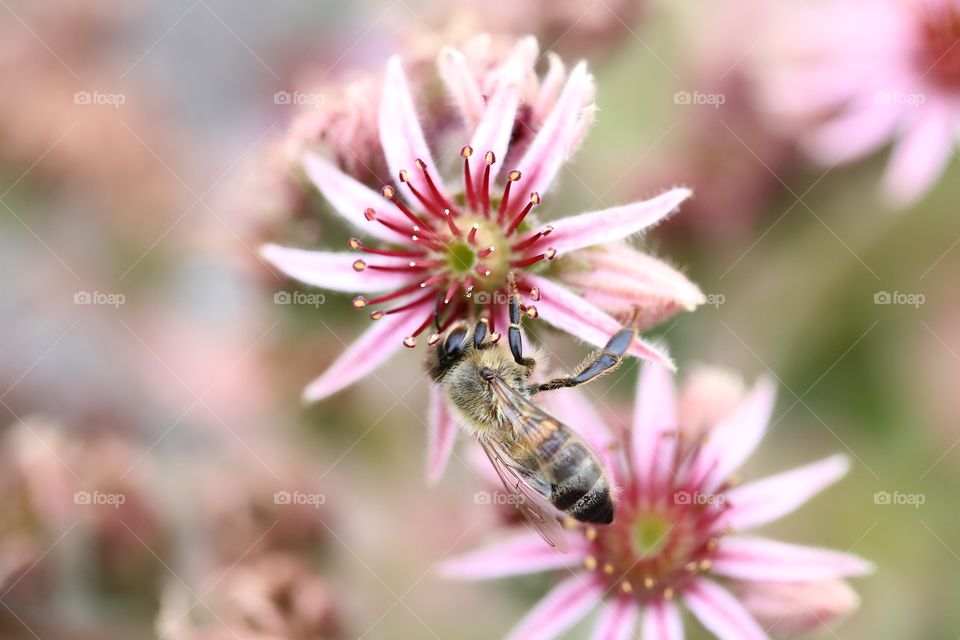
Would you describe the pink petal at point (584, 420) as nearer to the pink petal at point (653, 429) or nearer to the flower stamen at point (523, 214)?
the pink petal at point (653, 429)

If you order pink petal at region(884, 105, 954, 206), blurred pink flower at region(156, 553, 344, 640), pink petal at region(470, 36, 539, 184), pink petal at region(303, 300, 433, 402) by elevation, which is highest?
pink petal at region(884, 105, 954, 206)

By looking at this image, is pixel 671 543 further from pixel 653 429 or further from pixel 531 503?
pixel 531 503

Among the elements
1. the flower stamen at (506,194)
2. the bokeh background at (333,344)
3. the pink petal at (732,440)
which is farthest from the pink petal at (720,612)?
the flower stamen at (506,194)

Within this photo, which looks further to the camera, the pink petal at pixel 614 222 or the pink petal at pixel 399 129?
the pink petal at pixel 399 129

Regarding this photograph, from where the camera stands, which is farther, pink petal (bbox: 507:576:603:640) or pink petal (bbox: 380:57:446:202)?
pink petal (bbox: 507:576:603:640)

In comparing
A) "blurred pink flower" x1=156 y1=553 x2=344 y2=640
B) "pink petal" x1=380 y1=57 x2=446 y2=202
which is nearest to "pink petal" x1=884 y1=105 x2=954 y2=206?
"pink petal" x1=380 y1=57 x2=446 y2=202

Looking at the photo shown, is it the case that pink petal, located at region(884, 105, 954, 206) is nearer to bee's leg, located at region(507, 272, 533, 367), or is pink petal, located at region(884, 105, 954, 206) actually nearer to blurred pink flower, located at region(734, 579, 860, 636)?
blurred pink flower, located at region(734, 579, 860, 636)
